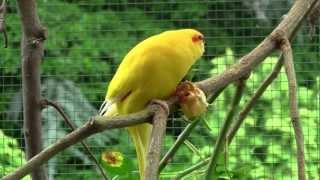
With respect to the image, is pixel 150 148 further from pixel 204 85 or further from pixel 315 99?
pixel 315 99

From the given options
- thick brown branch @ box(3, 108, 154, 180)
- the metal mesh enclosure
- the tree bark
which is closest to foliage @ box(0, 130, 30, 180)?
the metal mesh enclosure

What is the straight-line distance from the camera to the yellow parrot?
492 mm

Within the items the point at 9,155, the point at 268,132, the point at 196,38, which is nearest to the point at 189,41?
the point at 196,38

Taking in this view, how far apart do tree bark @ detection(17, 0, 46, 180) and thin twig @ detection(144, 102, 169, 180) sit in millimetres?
223

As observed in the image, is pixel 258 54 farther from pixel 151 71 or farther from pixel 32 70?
pixel 32 70

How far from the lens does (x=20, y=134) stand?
136 cm

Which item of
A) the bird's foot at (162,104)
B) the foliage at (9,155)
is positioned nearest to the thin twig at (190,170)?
the bird's foot at (162,104)

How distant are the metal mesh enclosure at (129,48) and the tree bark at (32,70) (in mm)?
622

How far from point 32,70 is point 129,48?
821 millimetres

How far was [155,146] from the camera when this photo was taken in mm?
378

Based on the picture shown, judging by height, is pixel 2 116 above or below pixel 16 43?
below

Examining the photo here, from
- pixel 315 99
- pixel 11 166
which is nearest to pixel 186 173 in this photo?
pixel 11 166

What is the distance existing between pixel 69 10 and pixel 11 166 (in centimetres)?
47

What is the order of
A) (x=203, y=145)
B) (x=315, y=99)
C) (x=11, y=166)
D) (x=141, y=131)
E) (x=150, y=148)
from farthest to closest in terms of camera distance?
(x=315, y=99)
(x=203, y=145)
(x=11, y=166)
(x=141, y=131)
(x=150, y=148)
